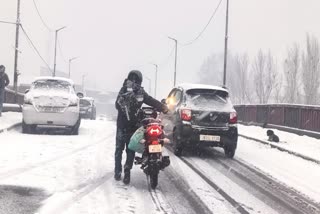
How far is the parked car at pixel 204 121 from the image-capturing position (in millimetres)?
11328

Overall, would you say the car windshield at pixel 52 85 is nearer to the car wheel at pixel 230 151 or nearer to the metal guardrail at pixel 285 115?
the car wheel at pixel 230 151

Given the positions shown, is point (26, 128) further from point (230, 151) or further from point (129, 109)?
point (129, 109)

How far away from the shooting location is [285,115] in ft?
63.8

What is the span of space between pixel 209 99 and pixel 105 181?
15.9 ft

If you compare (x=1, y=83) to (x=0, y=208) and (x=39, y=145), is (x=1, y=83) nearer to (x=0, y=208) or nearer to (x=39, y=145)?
(x=39, y=145)

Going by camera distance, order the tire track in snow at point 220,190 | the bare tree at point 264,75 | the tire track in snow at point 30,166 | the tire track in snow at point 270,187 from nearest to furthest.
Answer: the tire track in snow at point 220,190 → the tire track in snow at point 270,187 → the tire track in snow at point 30,166 → the bare tree at point 264,75

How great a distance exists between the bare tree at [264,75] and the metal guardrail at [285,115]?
177 feet

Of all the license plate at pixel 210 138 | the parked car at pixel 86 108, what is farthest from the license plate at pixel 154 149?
the parked car at pixel 86 108

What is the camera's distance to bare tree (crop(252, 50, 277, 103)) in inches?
3095

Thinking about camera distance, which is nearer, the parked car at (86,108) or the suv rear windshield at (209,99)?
the suv rear windshield at (209,99)

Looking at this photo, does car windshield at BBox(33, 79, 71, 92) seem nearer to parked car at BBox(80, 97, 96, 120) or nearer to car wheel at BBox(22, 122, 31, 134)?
car wheel at BBox(22, 122, 31, 134)

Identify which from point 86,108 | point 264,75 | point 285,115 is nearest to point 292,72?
point 264,75

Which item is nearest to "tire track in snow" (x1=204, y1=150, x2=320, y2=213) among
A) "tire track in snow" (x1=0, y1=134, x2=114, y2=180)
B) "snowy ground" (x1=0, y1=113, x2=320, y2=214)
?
"snowy ground" (x1=0, y1=113, x2=320, y2=214)

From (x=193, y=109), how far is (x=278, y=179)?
3.00 meters
